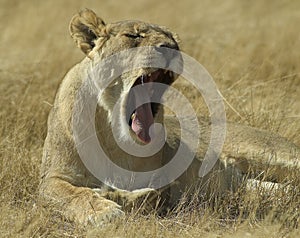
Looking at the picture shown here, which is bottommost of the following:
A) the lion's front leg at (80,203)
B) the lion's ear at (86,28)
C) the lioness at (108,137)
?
the lion's front leg at (80,203)

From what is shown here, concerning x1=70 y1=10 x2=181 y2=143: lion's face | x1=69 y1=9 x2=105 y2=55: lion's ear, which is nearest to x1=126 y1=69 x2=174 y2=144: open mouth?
x1=70 y1=10 x2=181 y2=143: lion's face

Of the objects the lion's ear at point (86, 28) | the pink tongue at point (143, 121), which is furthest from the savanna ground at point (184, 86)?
the lion's ear at point (86, 28)

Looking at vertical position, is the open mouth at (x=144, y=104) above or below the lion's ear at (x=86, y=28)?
below

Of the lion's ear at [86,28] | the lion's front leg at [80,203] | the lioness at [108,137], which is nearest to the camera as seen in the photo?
the lion's front leg at [80,203]

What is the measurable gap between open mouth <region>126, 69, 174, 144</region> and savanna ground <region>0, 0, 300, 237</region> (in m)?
0.47

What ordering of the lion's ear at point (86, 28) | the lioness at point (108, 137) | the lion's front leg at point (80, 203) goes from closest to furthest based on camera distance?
the lion's front leg at point (80, 203)
the lioness at point (108, 137)
the lion's ear at point (86, 28)

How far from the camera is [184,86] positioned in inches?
241

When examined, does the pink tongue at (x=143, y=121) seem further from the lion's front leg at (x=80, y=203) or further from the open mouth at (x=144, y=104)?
the lion's front leg at (x=80, y=203)

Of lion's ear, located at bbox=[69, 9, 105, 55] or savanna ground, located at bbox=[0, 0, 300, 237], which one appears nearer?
savanna ground, located at bbox=[0, 0, 300, 237]

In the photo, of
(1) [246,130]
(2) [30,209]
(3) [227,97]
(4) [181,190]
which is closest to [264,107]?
(3) [227,97]

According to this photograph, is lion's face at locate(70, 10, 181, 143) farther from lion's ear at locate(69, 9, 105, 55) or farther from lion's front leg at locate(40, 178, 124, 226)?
lion's front leg at locate(40, 178, 124, 226)

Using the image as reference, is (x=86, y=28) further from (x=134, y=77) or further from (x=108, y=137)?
(x=108, y=137)

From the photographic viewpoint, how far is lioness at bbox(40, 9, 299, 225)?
3873 mm

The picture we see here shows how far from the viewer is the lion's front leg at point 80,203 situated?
366 cm
